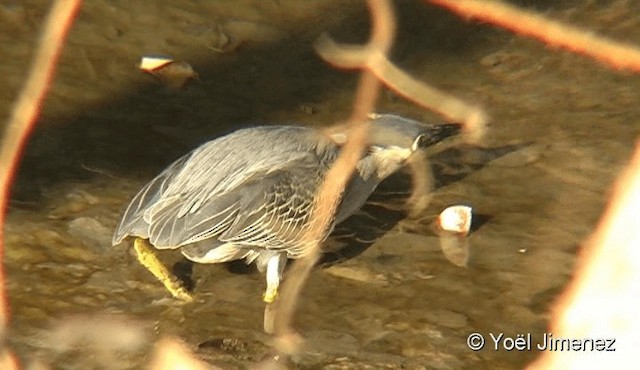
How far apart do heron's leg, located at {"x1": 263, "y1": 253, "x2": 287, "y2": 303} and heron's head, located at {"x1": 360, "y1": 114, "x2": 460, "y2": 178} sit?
750 mm

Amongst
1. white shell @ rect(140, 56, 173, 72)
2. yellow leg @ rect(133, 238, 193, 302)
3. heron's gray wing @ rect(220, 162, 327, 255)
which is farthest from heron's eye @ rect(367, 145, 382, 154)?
Result: white shell @ rect(140, 56, 173, 72)

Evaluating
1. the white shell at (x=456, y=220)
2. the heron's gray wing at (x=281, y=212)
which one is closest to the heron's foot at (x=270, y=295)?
the heron's gray wing at (x=281, y=212)

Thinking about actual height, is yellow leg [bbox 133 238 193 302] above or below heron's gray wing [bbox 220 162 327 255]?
below

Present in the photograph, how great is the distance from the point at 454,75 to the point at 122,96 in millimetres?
2341

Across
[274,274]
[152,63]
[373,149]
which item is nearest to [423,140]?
[373,149]

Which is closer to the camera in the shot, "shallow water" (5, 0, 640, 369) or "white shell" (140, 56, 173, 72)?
"shallow water" (5, 0, 640, 369)

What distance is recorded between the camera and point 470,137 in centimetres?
700

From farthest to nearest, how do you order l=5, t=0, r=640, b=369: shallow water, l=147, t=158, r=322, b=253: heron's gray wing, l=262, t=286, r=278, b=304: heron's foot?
l=262, t=286, r=278, b=304: heron's foot
l=147, t=158, r=322, b=253: heron's gray wing
l=5, t=0, r=640, b=369: shallow water

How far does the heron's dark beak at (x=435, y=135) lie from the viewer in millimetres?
6119

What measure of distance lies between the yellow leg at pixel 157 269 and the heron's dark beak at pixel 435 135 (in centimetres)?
154

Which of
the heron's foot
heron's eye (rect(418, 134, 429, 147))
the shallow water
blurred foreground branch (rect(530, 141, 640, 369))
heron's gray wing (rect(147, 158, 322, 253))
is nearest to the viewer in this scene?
blurred foreground branch (rect(530, 141, 640, 369))

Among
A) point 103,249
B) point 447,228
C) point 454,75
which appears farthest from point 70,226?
point 454,75

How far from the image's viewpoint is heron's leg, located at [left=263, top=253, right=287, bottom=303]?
5480mm

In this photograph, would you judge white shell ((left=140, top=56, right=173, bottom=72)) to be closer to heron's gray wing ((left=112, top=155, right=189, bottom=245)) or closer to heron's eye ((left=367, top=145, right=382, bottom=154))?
heron's gray wing ((left=112, top=155, right=189, bottom=245))
